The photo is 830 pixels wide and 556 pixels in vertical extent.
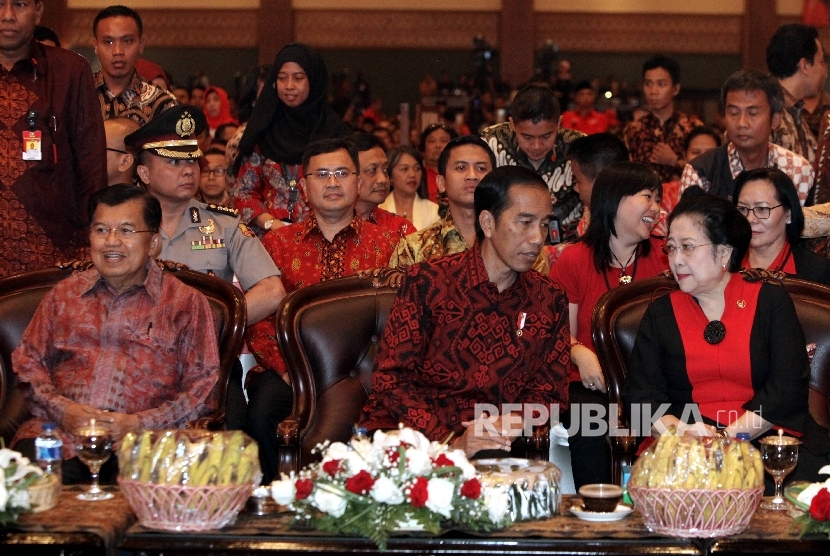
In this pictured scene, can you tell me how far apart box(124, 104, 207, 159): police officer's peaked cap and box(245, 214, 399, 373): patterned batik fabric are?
0.46 m

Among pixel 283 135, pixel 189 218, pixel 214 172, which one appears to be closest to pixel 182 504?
pixel 189 218

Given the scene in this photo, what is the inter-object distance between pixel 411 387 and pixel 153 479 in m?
1.11

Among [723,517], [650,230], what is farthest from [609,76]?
[723,517]

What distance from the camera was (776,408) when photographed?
3.29 metres

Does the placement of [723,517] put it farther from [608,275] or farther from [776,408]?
[608,275]

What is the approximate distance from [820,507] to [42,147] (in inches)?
119

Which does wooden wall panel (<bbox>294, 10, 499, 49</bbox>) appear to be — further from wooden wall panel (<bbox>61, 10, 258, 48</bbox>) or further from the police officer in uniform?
the police officer in uniform

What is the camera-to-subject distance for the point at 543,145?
5172 mm

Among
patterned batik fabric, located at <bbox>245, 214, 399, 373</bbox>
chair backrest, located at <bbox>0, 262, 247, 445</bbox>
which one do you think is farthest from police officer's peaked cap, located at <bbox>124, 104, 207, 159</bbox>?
chair backrest, located at <bbox>0, 262, 247, 445</bbox>

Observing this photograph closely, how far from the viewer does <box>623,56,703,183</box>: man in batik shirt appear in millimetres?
6426

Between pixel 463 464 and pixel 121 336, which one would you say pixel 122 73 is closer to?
pixel 121 336

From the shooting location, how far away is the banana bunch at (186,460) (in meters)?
2.40

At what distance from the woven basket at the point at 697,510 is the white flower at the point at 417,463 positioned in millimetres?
436

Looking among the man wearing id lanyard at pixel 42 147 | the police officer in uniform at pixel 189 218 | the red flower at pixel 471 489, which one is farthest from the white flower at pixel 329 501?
the man wearing id lanyard at pixel 42 147
